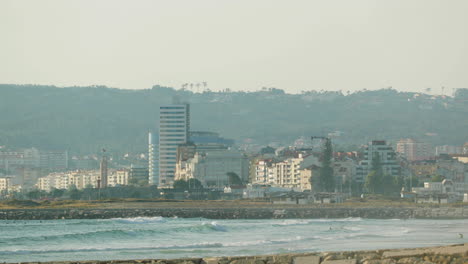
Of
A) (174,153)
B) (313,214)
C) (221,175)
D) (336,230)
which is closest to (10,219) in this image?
(313,214)

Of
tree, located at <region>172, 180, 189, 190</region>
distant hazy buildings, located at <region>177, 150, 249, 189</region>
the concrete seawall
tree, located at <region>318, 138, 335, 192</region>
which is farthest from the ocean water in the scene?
distant hazy buildings, located at <region>177, 150, 249, 189</region>

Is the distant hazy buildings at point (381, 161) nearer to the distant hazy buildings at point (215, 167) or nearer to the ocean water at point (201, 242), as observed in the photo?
the distant hazy buildings at point (215, 167)

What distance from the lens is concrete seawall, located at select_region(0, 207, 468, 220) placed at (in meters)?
77.4

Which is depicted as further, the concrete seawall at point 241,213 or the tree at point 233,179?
the tree at point 233,179

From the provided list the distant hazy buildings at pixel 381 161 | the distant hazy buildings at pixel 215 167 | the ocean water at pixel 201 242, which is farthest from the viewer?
Result: the distant hazy buildings at pixel 215 167

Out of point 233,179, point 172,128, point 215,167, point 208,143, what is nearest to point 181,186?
point 233,179

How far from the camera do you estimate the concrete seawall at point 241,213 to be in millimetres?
77438

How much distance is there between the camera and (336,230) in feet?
176

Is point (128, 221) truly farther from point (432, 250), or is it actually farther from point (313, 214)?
point (432, 250)

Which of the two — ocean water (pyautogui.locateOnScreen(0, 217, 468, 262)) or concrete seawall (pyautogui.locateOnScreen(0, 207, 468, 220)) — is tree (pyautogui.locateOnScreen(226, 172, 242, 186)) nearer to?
concrete seawall (pyautogui.locateOnScreen(0, 207, 468, 220))

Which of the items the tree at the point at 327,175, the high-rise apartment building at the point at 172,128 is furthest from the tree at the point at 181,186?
the high-rise apartment building at the point at 172,128

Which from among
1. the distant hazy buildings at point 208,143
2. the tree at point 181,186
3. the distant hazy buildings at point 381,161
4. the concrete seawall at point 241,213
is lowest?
the concrete seawall at point 241,213

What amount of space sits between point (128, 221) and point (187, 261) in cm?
5092

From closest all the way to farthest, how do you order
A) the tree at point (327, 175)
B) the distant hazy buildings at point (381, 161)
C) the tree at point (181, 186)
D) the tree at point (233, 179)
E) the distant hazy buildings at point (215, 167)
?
the tree at point (327, 175), the tree at point (181, 186), the distant hazy buildings at point (381, 161), the tree at point (233, 179), the distant hazy buildings at point (215, 167)
